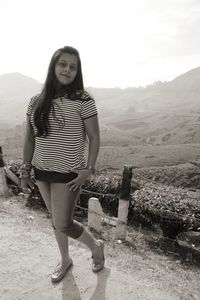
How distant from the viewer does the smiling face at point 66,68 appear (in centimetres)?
282

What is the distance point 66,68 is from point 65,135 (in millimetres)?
522

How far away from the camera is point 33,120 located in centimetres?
287

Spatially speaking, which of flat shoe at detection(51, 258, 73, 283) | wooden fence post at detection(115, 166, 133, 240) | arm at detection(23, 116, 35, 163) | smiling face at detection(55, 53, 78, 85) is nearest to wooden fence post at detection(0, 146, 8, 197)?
wooden fence post at detection(115, 166, 133, 240)

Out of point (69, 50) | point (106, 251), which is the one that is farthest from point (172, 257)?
point (69, 50)

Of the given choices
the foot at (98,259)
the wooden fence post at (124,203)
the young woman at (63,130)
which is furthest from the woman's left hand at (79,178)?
the wooden fence post at (124,203)

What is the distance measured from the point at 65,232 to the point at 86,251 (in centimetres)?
94

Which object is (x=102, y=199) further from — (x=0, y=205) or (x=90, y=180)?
(x=0, y=205)

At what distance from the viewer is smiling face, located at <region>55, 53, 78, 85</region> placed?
9.25 ft

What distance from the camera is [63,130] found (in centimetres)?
279

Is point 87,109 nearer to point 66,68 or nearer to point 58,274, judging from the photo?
point 66,68

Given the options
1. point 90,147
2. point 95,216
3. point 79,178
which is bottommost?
point 95,216

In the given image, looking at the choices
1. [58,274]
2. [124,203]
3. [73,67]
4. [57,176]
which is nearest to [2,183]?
[124,203]

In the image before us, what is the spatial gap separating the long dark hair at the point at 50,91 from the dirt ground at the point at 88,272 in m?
1.45

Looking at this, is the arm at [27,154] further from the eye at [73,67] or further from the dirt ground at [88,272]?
the dirt ground at [88,272]
